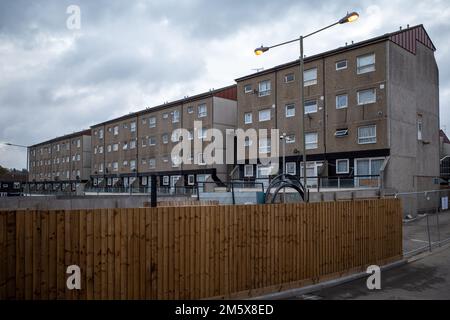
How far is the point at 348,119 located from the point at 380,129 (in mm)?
2956

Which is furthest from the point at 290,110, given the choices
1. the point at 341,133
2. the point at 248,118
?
the point at 341,133

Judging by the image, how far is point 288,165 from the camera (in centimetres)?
3503

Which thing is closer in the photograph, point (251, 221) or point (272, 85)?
point (251, 221)

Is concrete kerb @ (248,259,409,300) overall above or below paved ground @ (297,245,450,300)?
above

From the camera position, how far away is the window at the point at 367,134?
28672 millimetres

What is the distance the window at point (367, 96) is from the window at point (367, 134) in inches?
80.1

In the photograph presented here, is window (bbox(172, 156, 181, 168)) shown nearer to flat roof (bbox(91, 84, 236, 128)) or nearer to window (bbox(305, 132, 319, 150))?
flat roof (bbox(91, 84, 236, 128))

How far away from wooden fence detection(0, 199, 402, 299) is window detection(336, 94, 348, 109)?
73.1 ft

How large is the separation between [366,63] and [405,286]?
23.9m

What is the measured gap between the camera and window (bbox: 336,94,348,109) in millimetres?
30891

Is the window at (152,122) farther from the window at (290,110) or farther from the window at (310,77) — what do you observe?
the window at (310,77)

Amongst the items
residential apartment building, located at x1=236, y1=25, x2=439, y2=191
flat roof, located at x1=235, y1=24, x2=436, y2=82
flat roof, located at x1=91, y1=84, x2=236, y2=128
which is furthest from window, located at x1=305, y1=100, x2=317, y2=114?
flat roof, located at x1=91, y1=84, x2=236, y2=128
